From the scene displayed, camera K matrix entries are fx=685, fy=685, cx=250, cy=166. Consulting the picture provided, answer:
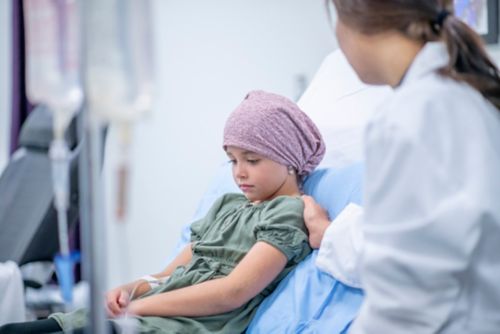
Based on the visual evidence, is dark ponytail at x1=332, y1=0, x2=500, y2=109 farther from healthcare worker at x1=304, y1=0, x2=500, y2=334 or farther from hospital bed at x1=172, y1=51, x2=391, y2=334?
hospital bed at x1=172, y1=51, x2=391, y2=334

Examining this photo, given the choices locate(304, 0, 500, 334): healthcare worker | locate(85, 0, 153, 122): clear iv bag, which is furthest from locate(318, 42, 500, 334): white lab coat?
locate(85, 0, 153, 122): clear iv bag

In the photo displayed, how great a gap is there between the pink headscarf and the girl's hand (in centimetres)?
42

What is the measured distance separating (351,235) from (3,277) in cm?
85

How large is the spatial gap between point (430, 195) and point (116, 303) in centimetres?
81

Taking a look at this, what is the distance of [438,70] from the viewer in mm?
1033

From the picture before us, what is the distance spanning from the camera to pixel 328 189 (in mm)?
1659

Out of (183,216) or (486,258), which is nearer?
(486,258)

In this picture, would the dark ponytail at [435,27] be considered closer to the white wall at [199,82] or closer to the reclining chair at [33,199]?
the reclining chair at [33,199]

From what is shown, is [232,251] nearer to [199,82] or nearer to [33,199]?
[33,199]

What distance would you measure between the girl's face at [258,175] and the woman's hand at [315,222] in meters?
0.10

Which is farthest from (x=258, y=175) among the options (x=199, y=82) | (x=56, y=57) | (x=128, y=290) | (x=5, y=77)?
(x=5, y=77)

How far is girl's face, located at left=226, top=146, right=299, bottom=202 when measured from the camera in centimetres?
159

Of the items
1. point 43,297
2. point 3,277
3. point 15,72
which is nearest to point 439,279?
point 3,277

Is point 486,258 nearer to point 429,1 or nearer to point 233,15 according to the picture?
point 429,1
